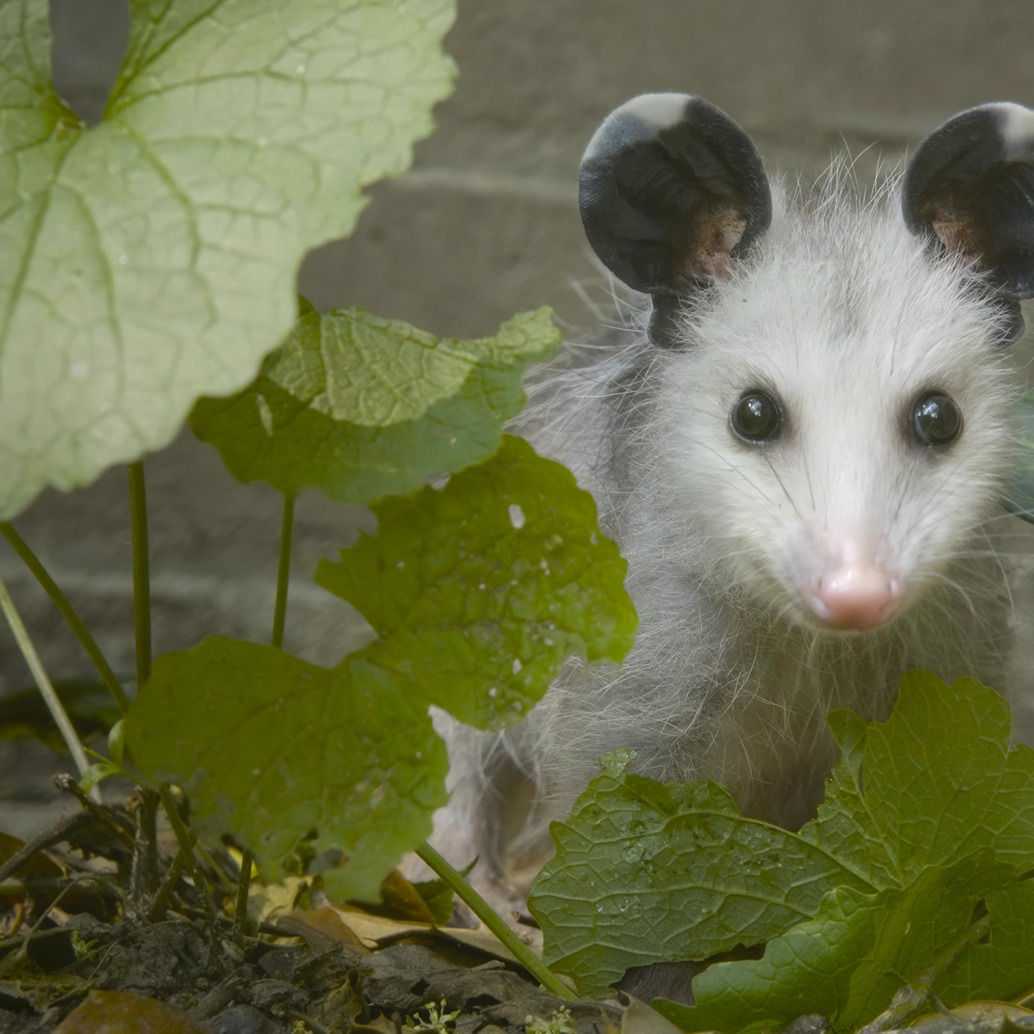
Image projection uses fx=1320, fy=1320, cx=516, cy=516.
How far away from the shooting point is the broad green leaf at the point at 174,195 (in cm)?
80

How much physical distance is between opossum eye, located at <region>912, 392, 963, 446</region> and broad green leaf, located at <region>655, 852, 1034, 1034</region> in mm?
388

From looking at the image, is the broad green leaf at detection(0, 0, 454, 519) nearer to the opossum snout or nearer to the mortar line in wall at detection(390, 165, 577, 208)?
the opossum snout

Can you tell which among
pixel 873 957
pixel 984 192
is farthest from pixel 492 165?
pixel 873 957

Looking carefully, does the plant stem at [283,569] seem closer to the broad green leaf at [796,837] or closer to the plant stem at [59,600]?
the plant stem at [59,600]

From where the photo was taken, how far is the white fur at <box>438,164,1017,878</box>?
3.96ft

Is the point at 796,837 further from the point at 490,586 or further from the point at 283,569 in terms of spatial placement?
the point at 283,569

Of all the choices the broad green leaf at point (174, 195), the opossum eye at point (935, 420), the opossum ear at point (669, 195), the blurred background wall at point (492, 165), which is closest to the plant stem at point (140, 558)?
the broad green leaf at point (174, 195)

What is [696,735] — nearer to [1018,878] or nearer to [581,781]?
[581,781]

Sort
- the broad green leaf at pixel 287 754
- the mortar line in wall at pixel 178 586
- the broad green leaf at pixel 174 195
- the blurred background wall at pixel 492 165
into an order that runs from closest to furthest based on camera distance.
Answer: the broad green leaf at pixel 174 195, the broad green leaf at pixel 287 754, the blurred background wall at pixel 492 165, the mortar line in wall at pixel 178 586

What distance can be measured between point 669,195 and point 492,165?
961 mm

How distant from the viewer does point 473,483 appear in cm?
108

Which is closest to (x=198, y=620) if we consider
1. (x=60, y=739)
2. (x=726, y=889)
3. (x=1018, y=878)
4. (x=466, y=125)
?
(x=60, y=739)

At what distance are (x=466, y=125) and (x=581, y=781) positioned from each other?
48.0 inches

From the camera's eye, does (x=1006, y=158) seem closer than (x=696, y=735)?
Yes
